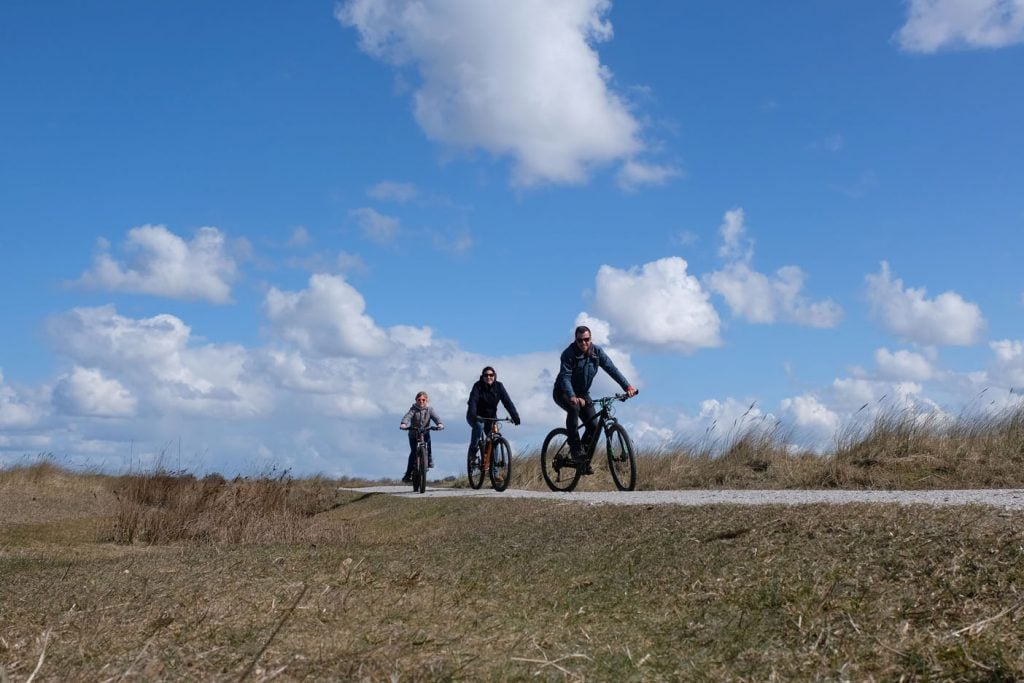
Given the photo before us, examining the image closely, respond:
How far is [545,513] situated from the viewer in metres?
9.66

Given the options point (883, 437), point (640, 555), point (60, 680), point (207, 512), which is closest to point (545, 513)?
point (640, 555)

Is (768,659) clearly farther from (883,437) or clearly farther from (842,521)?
(883,437)

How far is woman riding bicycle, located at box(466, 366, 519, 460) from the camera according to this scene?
55.0 feet

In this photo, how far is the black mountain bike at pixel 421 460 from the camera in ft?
57.1

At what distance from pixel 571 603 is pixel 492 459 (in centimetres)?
1067

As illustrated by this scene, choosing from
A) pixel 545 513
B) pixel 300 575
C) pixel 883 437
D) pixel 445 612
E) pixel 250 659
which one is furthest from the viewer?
pixel 883 437

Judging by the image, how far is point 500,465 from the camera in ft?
52.6

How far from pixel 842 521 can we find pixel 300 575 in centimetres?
352

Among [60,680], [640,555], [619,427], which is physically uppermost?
[619,427]

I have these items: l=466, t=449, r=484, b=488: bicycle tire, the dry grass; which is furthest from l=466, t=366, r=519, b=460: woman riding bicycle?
the dry grass

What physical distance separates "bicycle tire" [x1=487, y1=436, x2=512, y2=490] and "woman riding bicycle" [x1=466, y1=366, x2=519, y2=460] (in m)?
0.66

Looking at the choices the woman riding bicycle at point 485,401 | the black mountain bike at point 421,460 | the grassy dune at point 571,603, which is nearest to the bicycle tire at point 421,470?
the black mountain bike at point 421,460

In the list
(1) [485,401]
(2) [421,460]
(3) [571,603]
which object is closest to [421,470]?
(2) [421,460]

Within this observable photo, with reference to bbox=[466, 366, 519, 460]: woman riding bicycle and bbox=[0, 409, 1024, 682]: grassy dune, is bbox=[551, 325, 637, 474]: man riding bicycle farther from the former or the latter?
bbox=[0, 409, 1024, 682]: grassy dune
